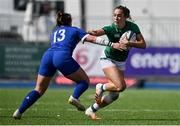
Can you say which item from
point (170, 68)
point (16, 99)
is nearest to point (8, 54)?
point (170, 68)

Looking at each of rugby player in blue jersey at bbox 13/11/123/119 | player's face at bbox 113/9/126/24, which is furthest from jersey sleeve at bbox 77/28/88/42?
player's face at bbox 113/9/126/24

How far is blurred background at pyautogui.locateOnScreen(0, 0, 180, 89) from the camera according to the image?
2684cm

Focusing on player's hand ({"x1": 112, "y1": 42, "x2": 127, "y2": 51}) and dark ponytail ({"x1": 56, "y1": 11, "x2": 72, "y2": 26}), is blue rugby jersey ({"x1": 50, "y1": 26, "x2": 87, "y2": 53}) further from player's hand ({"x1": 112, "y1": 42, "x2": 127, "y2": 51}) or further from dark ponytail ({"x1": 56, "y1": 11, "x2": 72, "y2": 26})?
player's hand ({"x1": 112, "y1": 42, "x2": 127, "y2": 51})

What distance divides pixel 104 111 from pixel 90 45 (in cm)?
1075

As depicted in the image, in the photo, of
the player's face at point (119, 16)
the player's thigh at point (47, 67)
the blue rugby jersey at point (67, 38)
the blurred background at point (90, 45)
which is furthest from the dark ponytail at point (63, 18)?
the blurred background at point (90, 45)

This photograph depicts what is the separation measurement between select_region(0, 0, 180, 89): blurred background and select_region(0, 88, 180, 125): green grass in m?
4.86

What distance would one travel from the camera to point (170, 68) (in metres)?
26.9

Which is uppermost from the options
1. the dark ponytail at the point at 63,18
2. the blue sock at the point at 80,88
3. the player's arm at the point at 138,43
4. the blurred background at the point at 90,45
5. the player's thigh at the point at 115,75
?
the dark ponytail at the point at 63,18

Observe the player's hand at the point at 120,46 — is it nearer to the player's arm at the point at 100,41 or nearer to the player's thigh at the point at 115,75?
the player's arm at the point at 100,41

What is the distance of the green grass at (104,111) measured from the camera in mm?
13289

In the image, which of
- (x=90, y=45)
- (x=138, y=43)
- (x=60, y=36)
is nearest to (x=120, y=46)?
(x=138, y=43)

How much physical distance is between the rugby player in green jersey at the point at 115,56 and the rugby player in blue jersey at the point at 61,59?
1.37 ft

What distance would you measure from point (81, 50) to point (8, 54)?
2.54m

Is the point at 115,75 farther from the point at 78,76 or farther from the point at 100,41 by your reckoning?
the point at 100,41
